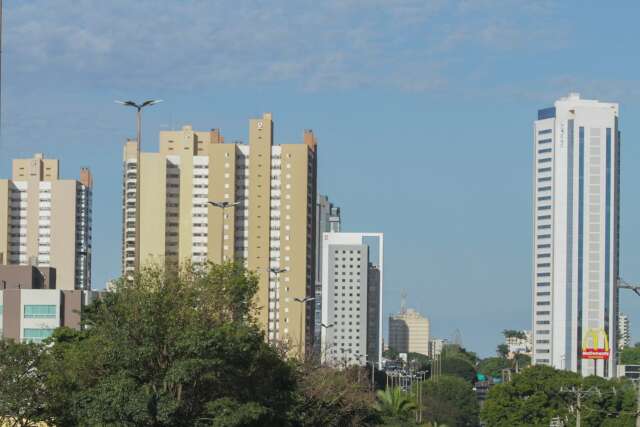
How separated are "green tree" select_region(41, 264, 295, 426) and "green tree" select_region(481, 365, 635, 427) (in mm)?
64658

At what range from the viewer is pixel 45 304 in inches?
3494

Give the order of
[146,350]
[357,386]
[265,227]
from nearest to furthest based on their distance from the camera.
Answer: [146,350]
[357,386]
[265,227]

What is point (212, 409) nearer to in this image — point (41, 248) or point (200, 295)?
point (200, 295)

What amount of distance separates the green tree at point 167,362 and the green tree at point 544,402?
6466cm

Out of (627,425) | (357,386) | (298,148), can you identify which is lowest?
(627,425)

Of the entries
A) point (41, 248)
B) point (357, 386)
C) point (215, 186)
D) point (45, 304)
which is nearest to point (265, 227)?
point (215, 186)

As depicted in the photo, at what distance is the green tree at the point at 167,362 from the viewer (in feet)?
120

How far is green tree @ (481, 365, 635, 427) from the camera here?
10250cm

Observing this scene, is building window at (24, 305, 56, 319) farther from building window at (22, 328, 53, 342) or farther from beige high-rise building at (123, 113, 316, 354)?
beige high-rise building at (123, 113, 316, 354)

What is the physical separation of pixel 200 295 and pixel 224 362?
286 cm

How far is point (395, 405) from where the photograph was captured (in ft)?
283

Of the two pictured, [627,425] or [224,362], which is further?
[627,425]

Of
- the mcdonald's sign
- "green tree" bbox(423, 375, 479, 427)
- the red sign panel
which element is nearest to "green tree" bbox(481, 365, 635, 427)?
"green tree" bbox(423, 375, 479, 427)

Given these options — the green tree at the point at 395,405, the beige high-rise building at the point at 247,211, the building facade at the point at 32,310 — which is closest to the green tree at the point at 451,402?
the beige high-rise building at the point at 247,211
